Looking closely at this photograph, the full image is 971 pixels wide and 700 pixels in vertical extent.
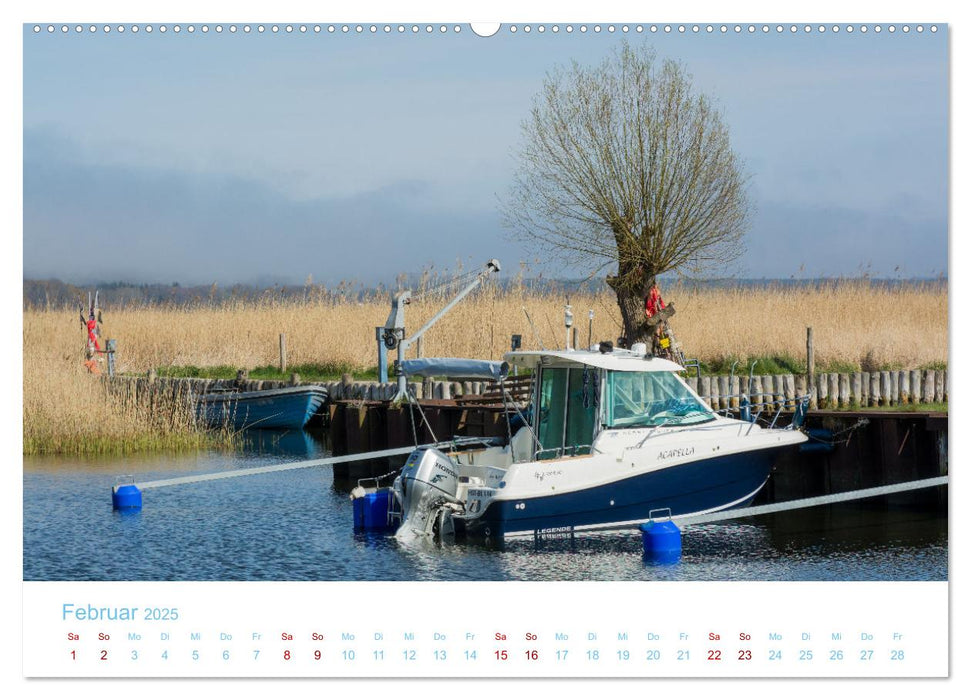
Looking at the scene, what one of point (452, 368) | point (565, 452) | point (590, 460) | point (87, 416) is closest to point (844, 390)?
point (565, 452)

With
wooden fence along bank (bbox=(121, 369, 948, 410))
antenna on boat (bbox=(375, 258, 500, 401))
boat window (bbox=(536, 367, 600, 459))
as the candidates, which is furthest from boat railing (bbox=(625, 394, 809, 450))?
antenna on boat (bbox=(375, 258, 500, 401))

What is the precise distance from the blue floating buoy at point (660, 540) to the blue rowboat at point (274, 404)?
700 inches

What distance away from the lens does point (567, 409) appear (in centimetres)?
1609

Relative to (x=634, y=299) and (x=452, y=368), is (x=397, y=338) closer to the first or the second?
(x=452, y=368)

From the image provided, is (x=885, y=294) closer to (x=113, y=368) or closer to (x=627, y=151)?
(x=627, y=151)

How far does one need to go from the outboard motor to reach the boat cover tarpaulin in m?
1.19

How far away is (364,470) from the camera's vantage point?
921 inches

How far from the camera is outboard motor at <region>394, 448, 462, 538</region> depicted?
604 inches

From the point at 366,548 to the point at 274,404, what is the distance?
15.9 meters

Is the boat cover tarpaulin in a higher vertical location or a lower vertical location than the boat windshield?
higher

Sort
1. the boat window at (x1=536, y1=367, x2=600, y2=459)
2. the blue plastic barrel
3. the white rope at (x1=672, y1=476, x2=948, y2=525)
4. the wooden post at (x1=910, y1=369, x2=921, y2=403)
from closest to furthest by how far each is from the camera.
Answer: the white rope at (x1=672, y1=476, x2=948, y2=525) < the boat window at (x1=536, y1=367, x2=600, y2=459) < the blue plastic barrel < the wooden post at (x1=910, y1=369, x2=921, y2=403)

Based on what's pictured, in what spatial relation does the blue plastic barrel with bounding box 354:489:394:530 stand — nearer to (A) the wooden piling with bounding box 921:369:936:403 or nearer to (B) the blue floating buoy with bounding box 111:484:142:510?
(B) the blue floating buoy with bounding box 111:484:142:510
